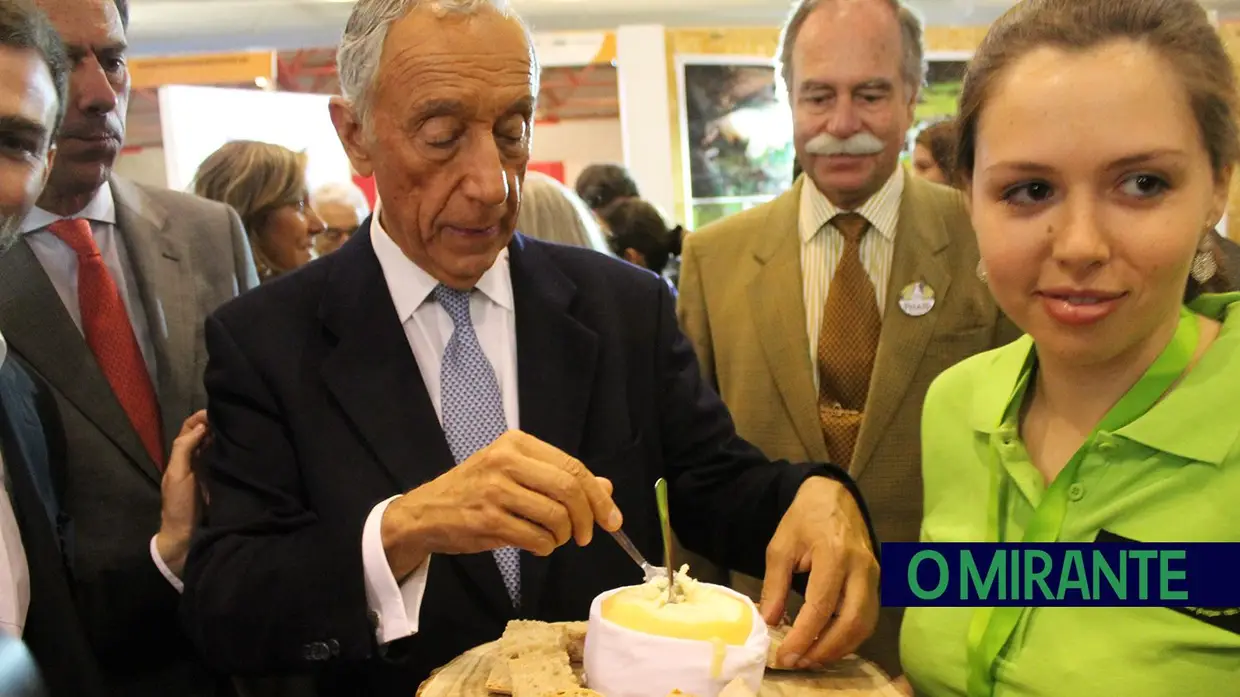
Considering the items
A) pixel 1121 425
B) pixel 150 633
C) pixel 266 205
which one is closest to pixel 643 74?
pixel 266 205

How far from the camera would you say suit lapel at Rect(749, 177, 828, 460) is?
2494mm

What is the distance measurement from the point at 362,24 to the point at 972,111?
3.21ft

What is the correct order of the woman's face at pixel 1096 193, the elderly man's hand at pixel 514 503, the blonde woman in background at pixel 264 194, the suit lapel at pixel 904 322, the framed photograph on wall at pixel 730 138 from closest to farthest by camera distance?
the woman's face at pixel 1096 193 → the elderly man's hand at pixel 514 503 → the suit lapel at pixel 904 322 → the blonde woman in background at pixel 264 194 → the framed photograph on wall at pixel 730 138

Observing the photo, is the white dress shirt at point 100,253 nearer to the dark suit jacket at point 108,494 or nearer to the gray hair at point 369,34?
the dark suit jacket at point 108,494

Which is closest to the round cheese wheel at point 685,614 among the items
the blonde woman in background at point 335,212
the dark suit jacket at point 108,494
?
the dark suit jacket at point 108,494

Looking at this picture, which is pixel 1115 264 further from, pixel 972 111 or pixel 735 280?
pixel 735 280

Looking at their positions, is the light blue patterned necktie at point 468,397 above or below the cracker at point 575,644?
above

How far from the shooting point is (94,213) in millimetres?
2223

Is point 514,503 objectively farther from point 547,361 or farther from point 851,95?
point 851,95

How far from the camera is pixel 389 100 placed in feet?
5.63

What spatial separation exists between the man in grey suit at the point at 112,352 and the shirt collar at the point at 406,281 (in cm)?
52

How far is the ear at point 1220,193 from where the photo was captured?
1248mm

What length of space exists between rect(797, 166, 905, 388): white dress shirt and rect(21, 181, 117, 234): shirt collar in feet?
5.14

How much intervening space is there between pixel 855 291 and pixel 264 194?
2145 mm
